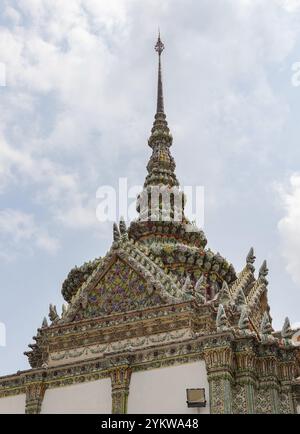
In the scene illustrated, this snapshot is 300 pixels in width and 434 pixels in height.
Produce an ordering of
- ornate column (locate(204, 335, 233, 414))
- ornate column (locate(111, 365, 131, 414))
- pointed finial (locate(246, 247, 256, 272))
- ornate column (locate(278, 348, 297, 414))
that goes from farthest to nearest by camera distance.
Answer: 1. pointed finial (locate(246, 247, 256, 272))
2. ornate column (locate(111, 365, 131, 414))
3. ornate column (locate(278, 348, 297, 414))
4. ornate column (locate(204, 335, 233, 414))

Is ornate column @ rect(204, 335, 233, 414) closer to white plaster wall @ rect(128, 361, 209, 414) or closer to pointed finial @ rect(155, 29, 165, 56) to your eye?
white plaster wall @ rect(128, 361, 209, 414)

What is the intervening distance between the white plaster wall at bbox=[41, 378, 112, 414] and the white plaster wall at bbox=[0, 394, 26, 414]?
0.74 metres

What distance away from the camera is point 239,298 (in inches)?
1086

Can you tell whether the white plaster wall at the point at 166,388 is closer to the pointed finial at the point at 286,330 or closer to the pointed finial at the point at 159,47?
the pointed finial at the point at 286,330

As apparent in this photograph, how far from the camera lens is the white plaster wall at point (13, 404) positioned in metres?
21.4

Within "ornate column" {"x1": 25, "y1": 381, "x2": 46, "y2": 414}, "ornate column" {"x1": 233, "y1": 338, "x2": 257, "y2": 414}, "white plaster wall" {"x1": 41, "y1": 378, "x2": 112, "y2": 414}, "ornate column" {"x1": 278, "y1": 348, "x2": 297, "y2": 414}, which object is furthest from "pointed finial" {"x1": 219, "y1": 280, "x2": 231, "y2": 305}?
"ornate column" {"x1": 25, "y1": 381, "x2": 46, "y2": 414}

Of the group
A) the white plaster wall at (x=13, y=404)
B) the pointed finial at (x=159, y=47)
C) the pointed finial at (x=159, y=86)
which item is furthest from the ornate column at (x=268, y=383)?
the pointed finial at (x=159, y=47)

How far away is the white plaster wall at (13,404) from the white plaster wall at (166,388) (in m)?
3.18

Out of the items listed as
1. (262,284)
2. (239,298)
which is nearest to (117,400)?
(239,298)

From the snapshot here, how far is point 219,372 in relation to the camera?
62.6 ft

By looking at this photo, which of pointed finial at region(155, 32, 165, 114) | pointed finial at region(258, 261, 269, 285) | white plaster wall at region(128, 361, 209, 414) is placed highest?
pointed finial at region(155, 32, 165, 114)

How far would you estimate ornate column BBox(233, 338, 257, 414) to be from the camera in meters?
19.1

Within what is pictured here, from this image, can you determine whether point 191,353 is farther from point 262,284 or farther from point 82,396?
point 262,284
